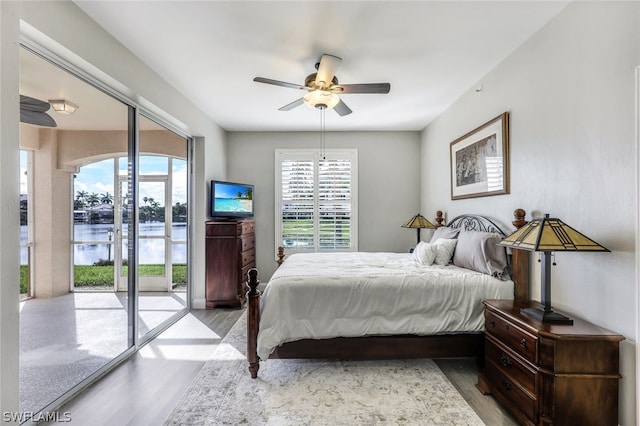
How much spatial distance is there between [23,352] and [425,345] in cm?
288

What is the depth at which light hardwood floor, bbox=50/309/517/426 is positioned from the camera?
2018 mm

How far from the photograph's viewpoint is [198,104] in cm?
396

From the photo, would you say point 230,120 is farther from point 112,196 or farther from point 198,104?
point 112,196

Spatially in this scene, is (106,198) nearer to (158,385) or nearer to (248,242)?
(158,385)

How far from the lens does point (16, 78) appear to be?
165cm

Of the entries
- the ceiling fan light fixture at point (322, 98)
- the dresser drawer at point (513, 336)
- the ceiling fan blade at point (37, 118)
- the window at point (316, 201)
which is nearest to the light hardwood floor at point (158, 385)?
the dresser drawer at point (513, 336)

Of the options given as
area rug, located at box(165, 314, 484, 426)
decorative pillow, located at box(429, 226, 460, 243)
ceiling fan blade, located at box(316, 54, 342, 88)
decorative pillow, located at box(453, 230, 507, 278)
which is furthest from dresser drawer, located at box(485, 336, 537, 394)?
ceiling fan blade, located at box(316, 54, 342, 88)

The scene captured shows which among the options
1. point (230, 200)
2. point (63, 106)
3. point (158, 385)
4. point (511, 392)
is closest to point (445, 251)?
point (511, 392)

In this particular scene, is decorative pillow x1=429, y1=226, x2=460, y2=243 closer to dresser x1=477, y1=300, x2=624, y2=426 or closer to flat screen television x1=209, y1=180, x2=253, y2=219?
dresser x1=477, y1=300, x2=624, y2=426

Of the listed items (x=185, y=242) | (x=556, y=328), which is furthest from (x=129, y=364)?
(x=556, y=328)

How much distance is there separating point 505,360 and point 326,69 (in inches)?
105

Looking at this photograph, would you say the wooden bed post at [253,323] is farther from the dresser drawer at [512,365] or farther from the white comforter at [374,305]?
the dresser drawer at [512,365]

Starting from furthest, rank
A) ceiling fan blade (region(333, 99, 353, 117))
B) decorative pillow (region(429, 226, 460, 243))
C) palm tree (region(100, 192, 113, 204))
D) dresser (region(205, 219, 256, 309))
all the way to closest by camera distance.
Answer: dresser (region(205, 219, 256, 309)), decorative pillow (region(429, 226, 460, 243)), ceiling fan blade (region(333, 99, 353, 117)), palm tree (region(100, 192, 113, 204))

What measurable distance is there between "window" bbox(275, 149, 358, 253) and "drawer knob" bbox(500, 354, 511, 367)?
3.26 meters
